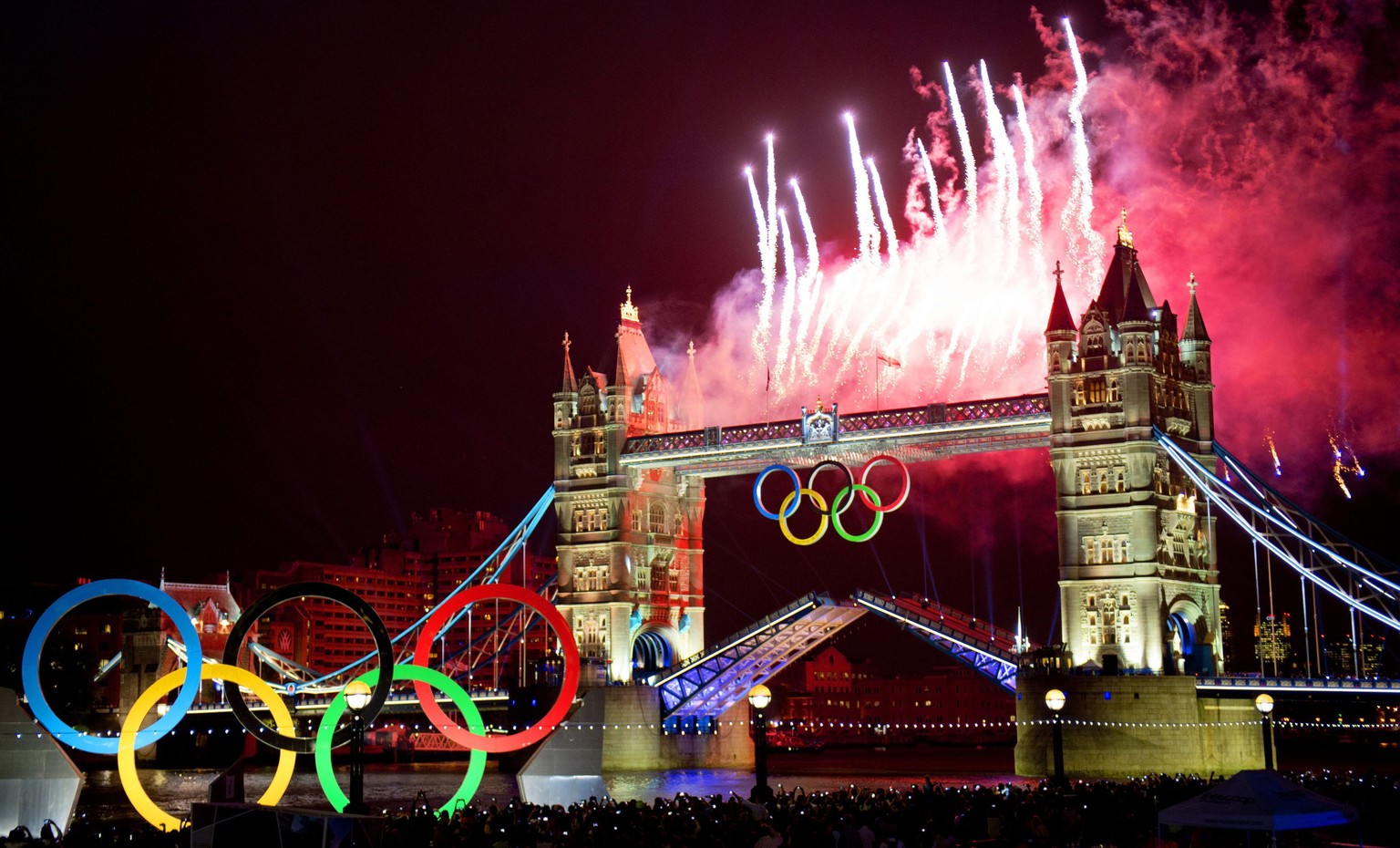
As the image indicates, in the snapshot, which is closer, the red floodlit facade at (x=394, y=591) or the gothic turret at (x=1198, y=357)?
the gothic turret at (x=1198, y=357)

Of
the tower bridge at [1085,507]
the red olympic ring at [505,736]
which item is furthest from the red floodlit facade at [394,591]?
the red olympic ring at [505,736]

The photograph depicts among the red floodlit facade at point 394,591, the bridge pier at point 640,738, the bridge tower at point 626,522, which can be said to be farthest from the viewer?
the red floodlit facade at point 394,591

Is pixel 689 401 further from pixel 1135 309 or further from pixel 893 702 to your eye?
pixel 893 702

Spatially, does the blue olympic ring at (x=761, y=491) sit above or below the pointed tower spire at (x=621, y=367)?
below

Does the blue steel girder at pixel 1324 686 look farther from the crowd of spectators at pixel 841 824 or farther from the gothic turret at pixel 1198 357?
the crowd of spectators at pixel 841 824

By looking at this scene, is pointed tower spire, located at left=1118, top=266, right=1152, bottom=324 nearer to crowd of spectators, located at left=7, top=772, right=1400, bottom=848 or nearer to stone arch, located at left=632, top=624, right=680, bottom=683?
stone arch, located at left=632, top=624, right=680, bottom=683

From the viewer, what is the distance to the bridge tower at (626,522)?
73312 millimetres

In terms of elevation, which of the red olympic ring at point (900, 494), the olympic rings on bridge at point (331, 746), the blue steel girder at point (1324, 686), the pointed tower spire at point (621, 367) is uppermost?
the pointed tower spire at point (621, 367)

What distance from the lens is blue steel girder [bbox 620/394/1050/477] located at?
63.8 meters

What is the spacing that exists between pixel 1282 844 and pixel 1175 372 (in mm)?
40119

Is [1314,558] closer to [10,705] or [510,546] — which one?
[510,546]

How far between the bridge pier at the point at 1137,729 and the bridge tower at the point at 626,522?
1938 centimetres

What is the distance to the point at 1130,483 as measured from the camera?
6072 cm

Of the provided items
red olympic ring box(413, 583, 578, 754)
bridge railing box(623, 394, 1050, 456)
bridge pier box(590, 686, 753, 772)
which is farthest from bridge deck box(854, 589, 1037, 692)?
red olympic ring box(413, 583, 578, 754)
